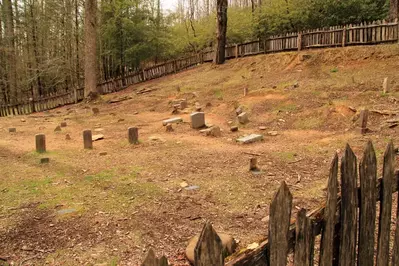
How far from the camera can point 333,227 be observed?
178 cm

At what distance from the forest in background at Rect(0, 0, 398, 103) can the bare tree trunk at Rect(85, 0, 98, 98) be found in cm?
400

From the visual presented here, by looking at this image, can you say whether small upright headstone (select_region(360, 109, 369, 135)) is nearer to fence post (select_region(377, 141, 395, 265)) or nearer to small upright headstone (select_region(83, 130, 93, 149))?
fence post (select_region(377, 141, 395, 265))

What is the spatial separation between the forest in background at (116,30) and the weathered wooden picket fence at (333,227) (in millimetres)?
19607

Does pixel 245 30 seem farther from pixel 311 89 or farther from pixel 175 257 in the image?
pixel 175 257

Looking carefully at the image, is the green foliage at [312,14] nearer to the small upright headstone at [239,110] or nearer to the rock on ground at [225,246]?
the small upright headstone at [239,110]

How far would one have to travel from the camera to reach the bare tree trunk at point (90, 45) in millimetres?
16031

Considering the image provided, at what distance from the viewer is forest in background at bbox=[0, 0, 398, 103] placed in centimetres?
2089

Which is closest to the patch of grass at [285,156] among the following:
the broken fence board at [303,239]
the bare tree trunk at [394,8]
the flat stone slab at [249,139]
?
the flat stone slab at [249,139]

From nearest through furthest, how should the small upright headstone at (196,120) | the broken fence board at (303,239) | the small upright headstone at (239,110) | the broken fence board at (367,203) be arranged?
the broken fence board at (303,239)
the broken fence board at (367,203)
the small upright headstone at (196,120)
the small upright headstone at (239,110)

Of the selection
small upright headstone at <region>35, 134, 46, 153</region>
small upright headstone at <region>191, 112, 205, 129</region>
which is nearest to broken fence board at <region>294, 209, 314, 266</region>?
small upright headstone at <region>35, 134, 46, 153</region>

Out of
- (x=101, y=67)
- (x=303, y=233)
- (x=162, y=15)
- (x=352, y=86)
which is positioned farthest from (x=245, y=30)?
(x=303, y=233)

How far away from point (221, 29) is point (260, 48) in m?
2.64

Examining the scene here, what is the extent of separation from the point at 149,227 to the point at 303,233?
2.35m

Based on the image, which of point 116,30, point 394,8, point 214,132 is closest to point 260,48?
point 394,8
